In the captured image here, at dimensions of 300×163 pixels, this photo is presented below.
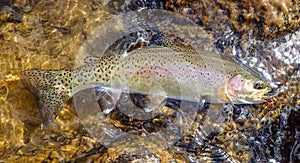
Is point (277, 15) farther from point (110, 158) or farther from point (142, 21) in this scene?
point (110, 158)

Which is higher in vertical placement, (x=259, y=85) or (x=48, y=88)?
(x=259, y=85)

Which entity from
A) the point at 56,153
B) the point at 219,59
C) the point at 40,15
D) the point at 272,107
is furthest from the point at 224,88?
the point at 40,15

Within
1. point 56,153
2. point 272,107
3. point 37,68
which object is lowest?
point 56,153

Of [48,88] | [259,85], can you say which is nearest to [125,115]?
[48,88]

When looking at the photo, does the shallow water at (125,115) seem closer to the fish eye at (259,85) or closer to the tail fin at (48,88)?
the tail fin at (48,88)

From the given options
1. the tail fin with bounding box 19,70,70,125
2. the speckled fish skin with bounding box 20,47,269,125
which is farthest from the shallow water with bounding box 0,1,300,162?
the speckled fish skin with bounding box 20,47,269,125

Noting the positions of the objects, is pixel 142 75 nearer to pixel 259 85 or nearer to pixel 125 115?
pixel 125 115

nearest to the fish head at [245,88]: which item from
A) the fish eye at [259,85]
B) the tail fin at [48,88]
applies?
the fish eye at [259,85]
